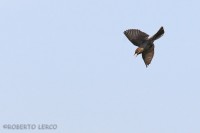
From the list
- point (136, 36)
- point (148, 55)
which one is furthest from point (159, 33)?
point (148, 55)

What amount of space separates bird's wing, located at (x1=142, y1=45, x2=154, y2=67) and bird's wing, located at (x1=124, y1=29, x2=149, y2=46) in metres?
0.72

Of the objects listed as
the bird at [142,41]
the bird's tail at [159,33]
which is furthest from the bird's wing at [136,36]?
the bird's tail at [159,33]

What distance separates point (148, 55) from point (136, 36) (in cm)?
129

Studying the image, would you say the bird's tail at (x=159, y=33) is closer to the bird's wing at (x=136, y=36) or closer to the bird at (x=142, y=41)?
the bird at (x=142, y=41)

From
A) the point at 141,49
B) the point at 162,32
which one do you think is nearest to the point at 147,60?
the point at 141,49

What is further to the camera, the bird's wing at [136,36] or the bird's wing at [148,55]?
the bird's wing at [148,55]

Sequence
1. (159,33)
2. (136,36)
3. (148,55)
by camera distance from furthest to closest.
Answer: (148,55)
(136,36)
(159,33)

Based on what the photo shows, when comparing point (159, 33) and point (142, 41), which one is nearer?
point (159, 33)

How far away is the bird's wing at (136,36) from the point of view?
17938 millimetres

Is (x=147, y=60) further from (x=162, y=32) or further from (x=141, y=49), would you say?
(x=162, y=32)

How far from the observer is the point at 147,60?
18.8 metres

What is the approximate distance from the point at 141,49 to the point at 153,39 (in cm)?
87

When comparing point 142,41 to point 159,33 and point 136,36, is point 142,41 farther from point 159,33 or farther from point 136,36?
point 159,33

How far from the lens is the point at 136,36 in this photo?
18.0m
